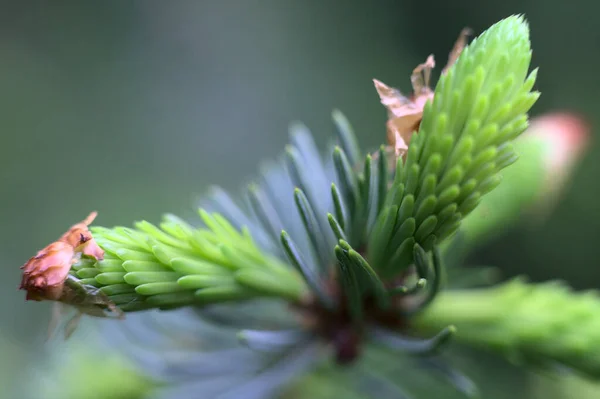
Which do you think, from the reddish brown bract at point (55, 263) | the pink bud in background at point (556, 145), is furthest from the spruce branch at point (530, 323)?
the reddish brown bract at point (55, 263)

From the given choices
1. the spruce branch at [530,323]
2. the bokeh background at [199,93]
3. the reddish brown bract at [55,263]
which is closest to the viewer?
the reddish brown bract at [55,263]

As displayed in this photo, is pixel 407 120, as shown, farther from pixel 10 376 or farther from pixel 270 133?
pixel 270 133

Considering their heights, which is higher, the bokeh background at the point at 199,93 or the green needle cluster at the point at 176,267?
the bokeh background at the point at 199,93

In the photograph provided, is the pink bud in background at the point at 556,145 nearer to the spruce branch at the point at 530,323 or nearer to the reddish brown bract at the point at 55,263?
the spruce branch at the point at 530,323

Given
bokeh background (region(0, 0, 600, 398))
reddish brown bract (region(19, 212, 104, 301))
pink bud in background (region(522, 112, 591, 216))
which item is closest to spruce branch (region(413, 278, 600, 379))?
pink bud in background (region(522, 112, 591, 216))

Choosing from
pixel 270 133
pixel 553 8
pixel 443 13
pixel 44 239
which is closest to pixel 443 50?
pixel 443 13

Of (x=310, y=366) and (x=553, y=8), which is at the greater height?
(x=553, y=8)
